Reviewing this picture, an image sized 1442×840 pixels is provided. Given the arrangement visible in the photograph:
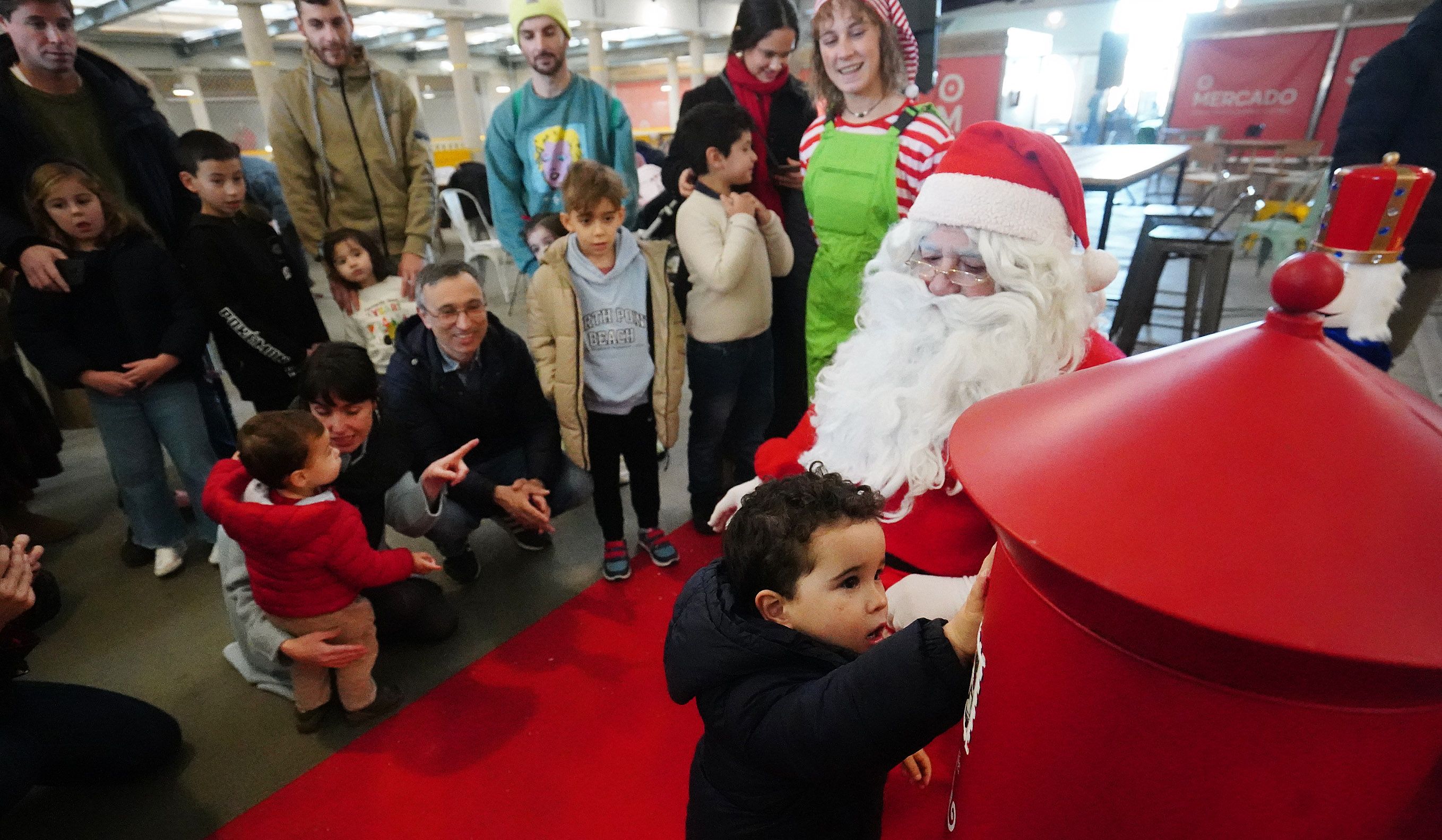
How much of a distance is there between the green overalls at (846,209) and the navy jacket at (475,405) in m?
0.96

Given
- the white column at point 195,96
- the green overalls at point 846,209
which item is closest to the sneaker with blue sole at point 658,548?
the green overalls at point 846,209

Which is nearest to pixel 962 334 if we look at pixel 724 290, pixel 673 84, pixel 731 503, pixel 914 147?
pixel 731 503

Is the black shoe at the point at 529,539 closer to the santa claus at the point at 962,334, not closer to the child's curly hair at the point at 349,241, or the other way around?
the child's curly hair at the point at 349,241

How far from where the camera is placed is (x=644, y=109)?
2348 centimetres

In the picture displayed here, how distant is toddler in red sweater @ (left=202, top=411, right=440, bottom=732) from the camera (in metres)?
1.49

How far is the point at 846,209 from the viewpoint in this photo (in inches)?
81.0

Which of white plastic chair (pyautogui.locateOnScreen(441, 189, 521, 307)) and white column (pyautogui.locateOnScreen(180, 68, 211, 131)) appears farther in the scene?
white column (pyautogui.locateOnScreen(180, 68, 211, 131))

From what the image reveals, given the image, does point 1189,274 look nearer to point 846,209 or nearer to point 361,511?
point 846,209

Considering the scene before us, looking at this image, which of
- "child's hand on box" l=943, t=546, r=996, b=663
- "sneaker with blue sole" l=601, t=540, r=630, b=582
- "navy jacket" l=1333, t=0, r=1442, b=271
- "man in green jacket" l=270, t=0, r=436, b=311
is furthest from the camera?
"man in green jacket" l=270, t=0, r=436, b=311

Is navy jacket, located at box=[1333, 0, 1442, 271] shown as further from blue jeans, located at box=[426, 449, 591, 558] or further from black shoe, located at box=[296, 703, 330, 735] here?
black shoe, located at box=[296, 703, 330, 735]

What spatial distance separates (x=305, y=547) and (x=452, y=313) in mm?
764

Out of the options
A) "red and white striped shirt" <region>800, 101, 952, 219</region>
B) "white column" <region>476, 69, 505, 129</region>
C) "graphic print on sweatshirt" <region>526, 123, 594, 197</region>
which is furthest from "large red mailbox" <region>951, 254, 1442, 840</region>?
"white column" <region>476, 69, 505, 129</region>

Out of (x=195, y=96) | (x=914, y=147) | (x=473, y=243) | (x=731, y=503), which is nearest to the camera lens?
(x=731, y=503)

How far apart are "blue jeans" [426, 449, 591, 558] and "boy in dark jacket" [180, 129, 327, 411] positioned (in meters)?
0.81
